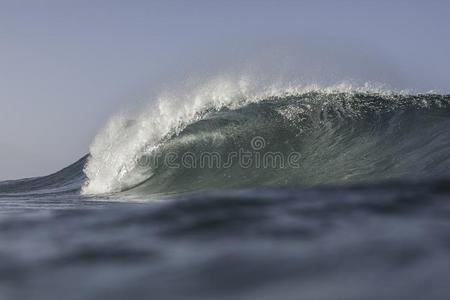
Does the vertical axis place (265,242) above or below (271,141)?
below

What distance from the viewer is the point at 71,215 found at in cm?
622

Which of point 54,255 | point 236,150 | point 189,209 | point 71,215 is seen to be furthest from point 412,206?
point 236,150

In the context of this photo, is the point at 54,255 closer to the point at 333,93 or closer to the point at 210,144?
the point at 210,144

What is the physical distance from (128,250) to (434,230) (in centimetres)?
228

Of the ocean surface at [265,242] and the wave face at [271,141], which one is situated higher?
the wave face at [271,141]

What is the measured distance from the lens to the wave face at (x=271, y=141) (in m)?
11.3

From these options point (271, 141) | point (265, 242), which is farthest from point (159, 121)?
point (265, 242)

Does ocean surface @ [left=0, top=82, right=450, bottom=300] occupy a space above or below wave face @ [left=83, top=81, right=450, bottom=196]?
below

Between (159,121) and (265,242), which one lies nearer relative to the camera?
(265,242)

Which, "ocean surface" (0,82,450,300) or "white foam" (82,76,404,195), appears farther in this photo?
"white foam" (82,76,404,195)

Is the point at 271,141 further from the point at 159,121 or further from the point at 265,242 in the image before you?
the point at 265,242

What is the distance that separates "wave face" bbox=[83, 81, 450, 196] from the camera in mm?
11336

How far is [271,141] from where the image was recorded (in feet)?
49.8

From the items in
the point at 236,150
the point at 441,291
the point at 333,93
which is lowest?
the point at 441,291
